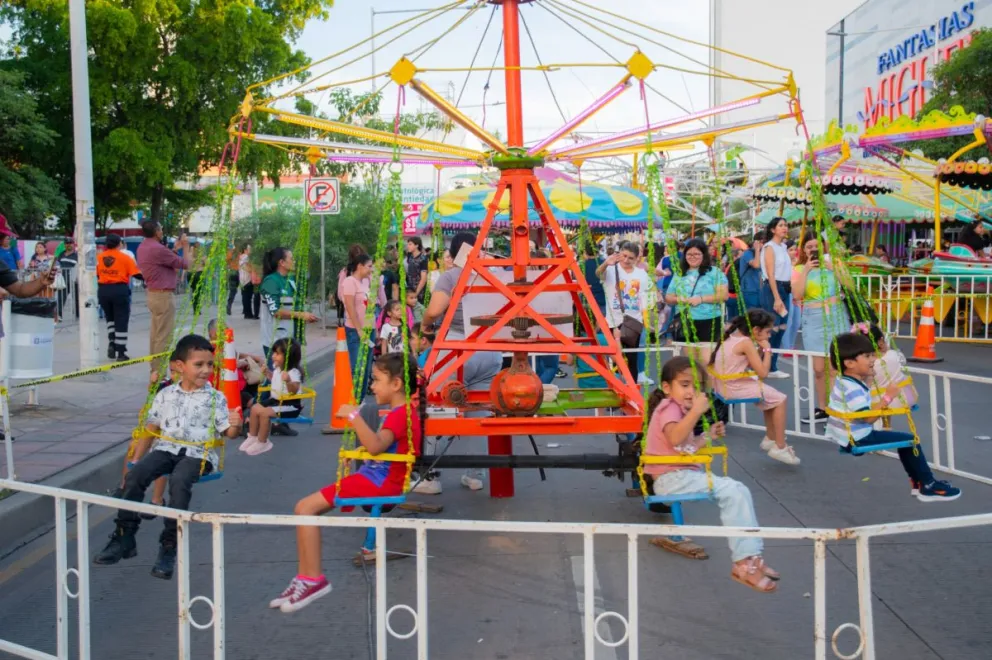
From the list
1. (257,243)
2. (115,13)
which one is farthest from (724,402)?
(115,13)

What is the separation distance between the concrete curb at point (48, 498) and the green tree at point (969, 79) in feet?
66.5

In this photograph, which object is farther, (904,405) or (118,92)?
(118,92)

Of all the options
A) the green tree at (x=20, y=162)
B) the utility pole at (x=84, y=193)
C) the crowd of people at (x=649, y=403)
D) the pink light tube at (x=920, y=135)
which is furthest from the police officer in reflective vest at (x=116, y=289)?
the green tree at (x=20, y=162)

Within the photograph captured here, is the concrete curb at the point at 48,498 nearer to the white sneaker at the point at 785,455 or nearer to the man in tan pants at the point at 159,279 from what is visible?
the man in tan pants at the point at 159,279

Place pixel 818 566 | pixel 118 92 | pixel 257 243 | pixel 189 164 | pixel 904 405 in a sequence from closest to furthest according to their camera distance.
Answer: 1. pixel 818 566
2. pixel 904 405
3. pixel 257 243
4. pixel 118 92
5. pixel 189 164

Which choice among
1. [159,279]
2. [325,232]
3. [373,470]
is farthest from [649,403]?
[325,232]

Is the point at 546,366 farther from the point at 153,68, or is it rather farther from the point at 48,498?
the point at 153,68

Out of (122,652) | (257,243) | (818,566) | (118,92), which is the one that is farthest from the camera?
(118,92)

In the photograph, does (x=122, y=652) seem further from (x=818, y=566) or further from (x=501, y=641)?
(x=818, y=566)

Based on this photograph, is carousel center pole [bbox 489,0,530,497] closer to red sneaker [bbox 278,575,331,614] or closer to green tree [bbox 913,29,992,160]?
red sneaker [bbox 278,575,331,614]

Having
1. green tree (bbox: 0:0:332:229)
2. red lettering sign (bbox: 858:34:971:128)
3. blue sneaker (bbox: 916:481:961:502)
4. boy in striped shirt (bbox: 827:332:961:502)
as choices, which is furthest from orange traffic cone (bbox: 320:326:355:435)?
red lettering sign (bbox: 858:34:971:128)

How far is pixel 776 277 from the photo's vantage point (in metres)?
12.0

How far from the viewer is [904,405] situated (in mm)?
6254

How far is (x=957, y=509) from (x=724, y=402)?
80.2 inches
